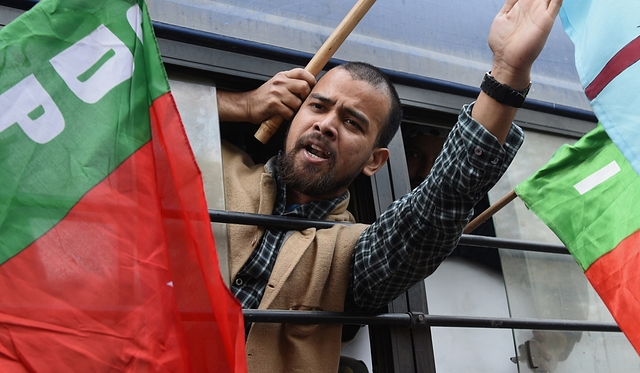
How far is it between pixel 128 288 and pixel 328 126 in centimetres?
111

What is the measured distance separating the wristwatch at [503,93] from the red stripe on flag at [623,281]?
485 millimetres

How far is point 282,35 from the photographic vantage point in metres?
2.93

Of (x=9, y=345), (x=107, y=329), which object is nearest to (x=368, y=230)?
(x=107, y=329)

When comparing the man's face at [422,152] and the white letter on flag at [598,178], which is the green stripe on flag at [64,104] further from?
the man's face at [422,152]

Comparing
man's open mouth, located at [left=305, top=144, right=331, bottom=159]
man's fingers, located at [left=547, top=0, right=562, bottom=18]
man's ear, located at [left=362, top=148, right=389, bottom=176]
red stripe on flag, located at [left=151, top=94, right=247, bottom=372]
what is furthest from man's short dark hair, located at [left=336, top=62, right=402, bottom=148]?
red stripe on flag, located at [left=151, top=94, right=247, bottom=372]

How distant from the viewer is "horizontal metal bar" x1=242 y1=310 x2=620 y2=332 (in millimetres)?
2104

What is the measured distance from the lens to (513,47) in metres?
1.97

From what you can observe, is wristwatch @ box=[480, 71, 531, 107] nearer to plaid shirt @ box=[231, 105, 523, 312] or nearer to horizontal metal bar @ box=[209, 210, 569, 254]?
plaid shirt @ box=[231, 105, 523, 312]

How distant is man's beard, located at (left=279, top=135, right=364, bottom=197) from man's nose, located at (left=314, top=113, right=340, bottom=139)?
0.10 feet

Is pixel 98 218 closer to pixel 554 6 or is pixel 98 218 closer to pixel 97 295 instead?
pixel 97 295

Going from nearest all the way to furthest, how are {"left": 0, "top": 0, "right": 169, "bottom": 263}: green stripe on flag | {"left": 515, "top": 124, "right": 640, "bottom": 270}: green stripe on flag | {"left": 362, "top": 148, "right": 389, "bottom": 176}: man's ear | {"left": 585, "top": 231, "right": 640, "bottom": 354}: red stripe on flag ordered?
{"left": 0, "top": 0, "right": 169, "bottom": 263}: green stripe on flag, {"left": 585, "top": 231, "right": 640, "bottom": 354}: red stripe on flag, {"left": 515, "top": 124, "right": 640, "bottom": 270}: green stripe on flag, {"left": 362, "top": 148, "right": 389, "bottom": 176}: man's ear

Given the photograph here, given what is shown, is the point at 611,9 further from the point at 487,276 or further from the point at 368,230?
the point at 487,276

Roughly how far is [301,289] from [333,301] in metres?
0.11

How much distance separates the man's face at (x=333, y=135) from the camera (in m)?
2.47
